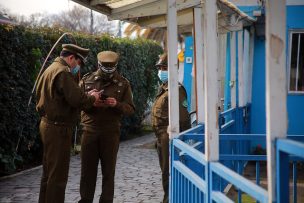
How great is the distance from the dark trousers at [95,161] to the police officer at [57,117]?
16.3 inches

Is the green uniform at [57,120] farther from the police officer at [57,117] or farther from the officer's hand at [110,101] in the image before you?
the officer's hand at [110,101]

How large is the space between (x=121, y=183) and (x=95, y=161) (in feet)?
9.23

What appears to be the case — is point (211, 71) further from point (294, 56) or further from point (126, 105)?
point (294, 56)

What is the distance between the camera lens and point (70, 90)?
253 inches

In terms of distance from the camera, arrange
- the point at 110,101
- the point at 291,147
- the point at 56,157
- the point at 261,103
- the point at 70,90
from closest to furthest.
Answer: the point at 291,147 < the point at 70,90 < the point at 56,157 < the point at 110,101 < the point at 261,103

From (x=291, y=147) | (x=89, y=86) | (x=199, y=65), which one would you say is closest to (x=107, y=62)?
(x=89, y=86)

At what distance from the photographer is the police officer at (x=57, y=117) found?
649 centimetres

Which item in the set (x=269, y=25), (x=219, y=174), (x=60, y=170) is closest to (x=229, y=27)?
(x=60, y=170)

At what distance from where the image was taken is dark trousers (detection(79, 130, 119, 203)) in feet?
23.1

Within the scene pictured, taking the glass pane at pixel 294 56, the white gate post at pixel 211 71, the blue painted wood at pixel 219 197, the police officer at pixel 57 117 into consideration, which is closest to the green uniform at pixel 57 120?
the police officer at pixel 57 117

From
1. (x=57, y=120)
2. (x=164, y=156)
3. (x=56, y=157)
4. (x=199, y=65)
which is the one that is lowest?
(x=164, y=156)

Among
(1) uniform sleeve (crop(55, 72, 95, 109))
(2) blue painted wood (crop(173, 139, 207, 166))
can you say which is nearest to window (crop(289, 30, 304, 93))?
(1) uniform sleeve (crop(55, 72, 95, 109))

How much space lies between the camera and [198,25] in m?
7.05

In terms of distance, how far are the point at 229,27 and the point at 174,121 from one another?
4203mm
